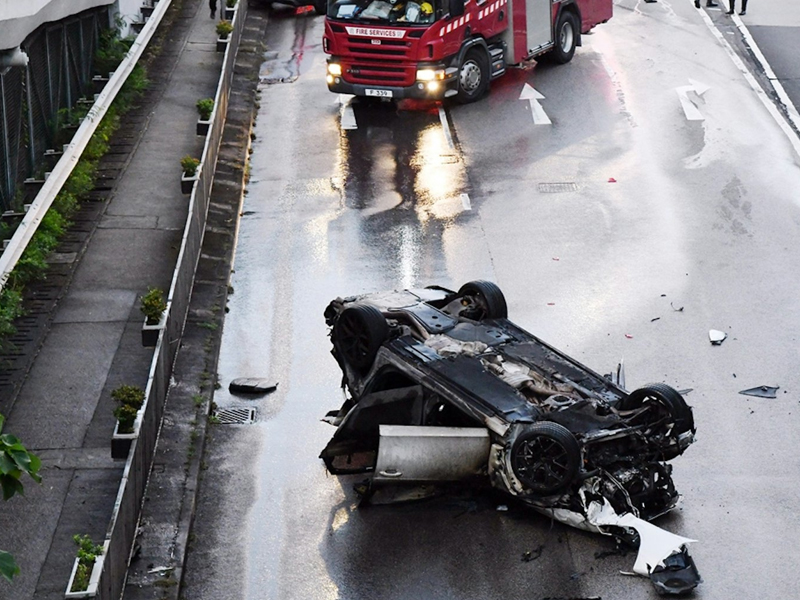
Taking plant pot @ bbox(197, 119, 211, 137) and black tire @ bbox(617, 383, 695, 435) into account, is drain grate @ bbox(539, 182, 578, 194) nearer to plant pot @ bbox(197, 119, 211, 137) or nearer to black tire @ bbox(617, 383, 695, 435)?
plant pot @ bbox(197, 119, 211, 137)

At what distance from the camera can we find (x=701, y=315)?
17938 millimetres

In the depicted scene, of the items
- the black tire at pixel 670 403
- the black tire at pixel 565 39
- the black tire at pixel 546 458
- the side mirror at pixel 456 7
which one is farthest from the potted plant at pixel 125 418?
the black tire at pixel 565 39

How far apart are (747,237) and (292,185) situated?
23.7 feet

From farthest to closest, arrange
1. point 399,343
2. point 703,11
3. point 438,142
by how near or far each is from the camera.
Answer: point 703,11
point 438,142
point 399,343

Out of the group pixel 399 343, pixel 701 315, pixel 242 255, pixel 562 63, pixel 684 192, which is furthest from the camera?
pixel 562 63

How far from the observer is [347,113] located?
25.8m

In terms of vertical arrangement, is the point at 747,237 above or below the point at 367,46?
below

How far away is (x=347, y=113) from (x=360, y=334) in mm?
12019

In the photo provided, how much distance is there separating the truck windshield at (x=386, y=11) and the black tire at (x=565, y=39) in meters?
3.97

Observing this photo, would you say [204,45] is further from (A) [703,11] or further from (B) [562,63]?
(A) [703,11]

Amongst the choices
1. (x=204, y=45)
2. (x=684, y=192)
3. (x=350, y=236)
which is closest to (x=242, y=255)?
(x=350, y=236)

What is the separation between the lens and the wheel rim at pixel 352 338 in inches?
566

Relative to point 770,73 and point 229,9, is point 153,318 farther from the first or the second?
point 229,9

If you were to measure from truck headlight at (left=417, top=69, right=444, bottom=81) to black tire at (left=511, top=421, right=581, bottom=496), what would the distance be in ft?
42.7
